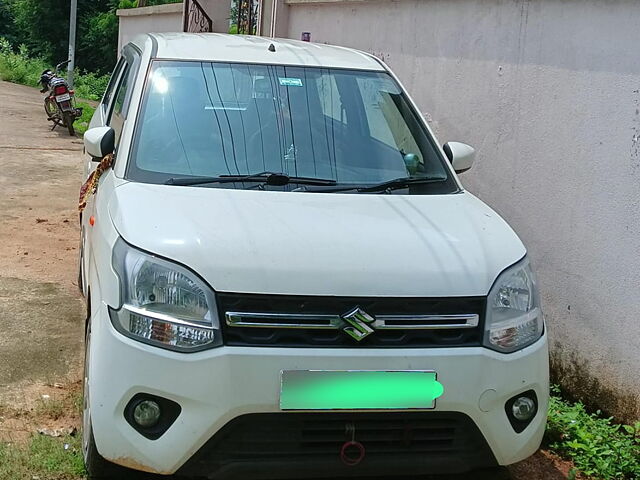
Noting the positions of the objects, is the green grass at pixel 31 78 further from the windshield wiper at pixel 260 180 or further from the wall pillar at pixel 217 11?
the windshield wiper at pixel 260 180

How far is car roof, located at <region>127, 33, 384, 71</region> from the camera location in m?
4.19

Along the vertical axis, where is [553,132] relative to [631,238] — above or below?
above

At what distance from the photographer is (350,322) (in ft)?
9.20

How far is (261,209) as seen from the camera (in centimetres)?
320

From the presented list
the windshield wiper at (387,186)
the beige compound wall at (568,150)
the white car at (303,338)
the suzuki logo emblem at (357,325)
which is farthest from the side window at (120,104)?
the beige compound wall at (568,150)

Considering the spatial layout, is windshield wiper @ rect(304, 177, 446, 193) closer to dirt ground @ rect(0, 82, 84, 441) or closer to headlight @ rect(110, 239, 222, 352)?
headlight @ rect(110, 239, 222, 352)

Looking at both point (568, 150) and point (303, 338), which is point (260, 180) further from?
point (568, 150)

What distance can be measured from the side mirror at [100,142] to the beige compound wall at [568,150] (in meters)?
2.34

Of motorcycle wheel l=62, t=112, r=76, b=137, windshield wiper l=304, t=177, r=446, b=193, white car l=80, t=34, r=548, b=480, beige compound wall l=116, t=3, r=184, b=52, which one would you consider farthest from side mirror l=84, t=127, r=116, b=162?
beige compound wall l=116, t=3, r=184, b=52

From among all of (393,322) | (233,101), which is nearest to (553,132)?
(233,101)

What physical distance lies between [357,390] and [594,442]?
163 cm

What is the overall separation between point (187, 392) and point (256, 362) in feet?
0.81

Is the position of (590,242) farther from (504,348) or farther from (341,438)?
(341,438)

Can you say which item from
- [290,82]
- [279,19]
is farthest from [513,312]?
[279,19]
